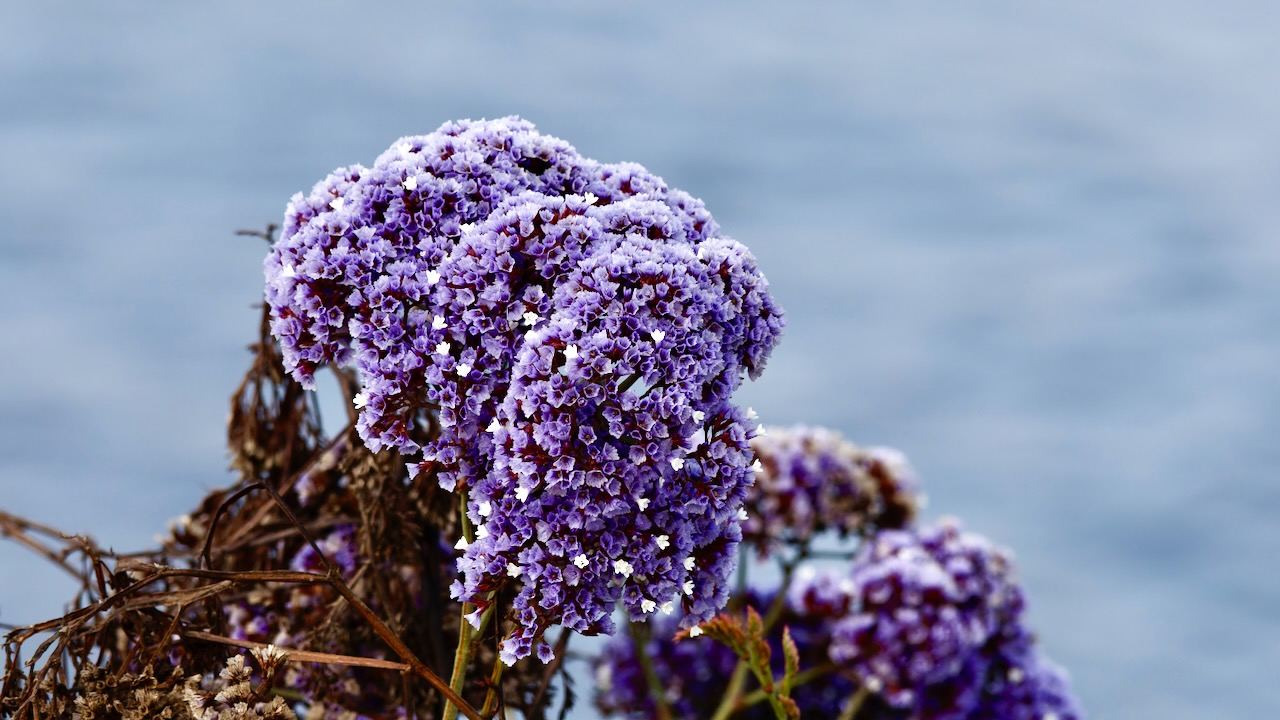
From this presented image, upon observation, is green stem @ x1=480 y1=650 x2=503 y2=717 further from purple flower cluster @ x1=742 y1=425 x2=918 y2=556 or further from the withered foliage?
purple flower cluster @ x1=742 y1=425 x2=918 y2=556

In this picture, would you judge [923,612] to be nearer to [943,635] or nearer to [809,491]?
[943,635]

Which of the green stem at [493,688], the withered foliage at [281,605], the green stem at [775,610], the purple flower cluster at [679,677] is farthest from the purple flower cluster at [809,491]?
the green stem at [493,688]

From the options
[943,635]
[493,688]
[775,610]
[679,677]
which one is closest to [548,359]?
[493,688]

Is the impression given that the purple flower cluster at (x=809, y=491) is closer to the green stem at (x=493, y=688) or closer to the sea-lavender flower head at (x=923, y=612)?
the sea-lavender flower head at (x=923, y=612)

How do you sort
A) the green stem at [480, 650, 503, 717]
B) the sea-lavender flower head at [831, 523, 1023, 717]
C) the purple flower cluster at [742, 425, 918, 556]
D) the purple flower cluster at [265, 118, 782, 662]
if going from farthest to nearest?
the purple flower cluster at [742, 425, 918, 556]
the sea-lavender flower head at [831, 523, 1023, 717]
the green stem at [480, 650, 503, 717]
the purple flower cluster at [265, 118, 782, 662]

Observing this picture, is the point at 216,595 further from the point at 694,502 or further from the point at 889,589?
the point at 889,589

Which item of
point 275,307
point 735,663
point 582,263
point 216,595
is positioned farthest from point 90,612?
point 735,663

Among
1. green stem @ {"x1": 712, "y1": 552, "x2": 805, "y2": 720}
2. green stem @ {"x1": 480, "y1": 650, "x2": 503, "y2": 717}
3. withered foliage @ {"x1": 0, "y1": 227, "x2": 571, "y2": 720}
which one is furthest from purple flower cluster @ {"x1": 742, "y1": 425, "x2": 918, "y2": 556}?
green stem @ {"x1": 480, "y1": 650, "x2": 503, "y2": 717}
